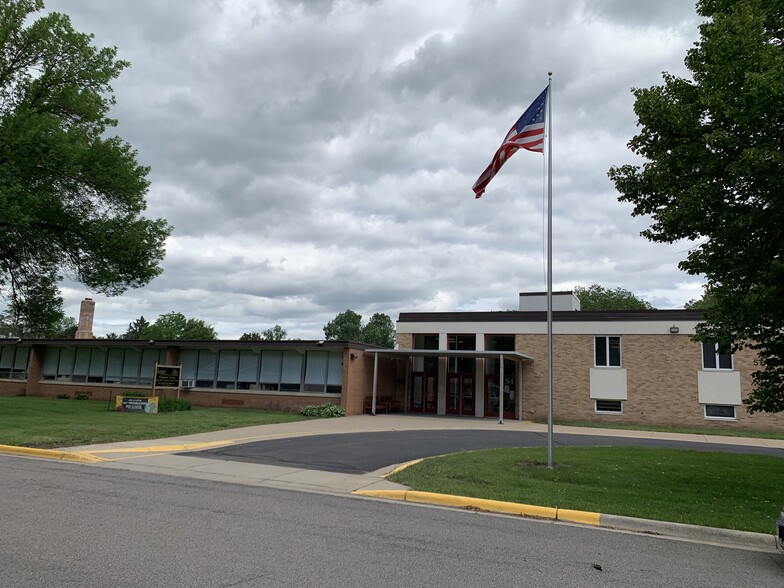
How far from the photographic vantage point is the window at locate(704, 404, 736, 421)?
85.8ft

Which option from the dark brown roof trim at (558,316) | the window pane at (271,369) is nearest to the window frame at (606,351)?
the dark brown roof trim at (558,316)

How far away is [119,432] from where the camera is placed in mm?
15617

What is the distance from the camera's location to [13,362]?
37594mm

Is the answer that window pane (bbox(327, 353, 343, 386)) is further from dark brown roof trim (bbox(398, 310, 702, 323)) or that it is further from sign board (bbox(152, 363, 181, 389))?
sign board (bbox(152, 363, 181, 389))

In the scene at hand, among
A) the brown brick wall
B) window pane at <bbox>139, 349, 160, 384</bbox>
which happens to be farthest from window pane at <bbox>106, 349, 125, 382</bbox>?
the brown brick wall

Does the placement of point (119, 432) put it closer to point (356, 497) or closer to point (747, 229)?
point (356, 497)

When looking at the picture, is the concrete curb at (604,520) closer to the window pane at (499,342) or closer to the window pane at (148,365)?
the window pane at (499,342)

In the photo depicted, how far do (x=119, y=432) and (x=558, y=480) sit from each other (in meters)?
11.9

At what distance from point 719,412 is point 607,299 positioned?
4388cm

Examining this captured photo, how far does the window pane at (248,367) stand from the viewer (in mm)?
30016

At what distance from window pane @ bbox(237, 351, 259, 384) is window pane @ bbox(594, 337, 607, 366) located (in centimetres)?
1770

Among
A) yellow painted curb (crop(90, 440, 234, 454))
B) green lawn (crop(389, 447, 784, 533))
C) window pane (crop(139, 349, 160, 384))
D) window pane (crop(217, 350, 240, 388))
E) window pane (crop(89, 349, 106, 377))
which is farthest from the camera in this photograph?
window pane (crop(89, 349, 106, 377))

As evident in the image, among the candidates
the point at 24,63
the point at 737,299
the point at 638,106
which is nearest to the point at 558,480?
the point at 737,299

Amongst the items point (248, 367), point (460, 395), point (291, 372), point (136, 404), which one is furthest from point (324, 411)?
point (460, 395)
